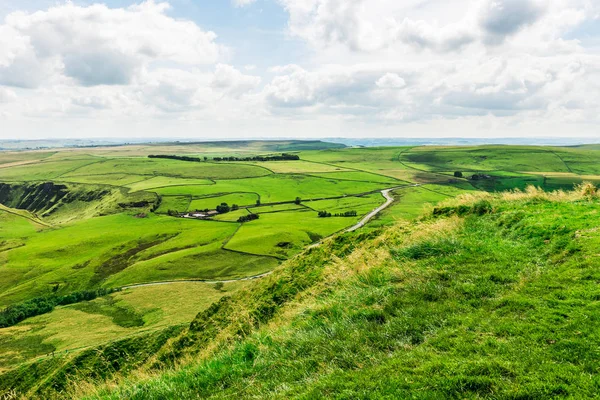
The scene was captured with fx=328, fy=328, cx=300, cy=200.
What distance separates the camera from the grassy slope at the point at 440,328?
8.26m

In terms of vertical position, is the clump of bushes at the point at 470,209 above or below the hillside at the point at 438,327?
above

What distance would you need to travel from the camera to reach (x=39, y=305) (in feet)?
290

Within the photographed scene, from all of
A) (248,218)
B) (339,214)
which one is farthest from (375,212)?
(248,218)

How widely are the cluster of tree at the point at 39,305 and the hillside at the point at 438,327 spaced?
3633 inches

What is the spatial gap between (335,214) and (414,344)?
14949 centimetres

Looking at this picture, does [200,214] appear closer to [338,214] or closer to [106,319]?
[338,214]

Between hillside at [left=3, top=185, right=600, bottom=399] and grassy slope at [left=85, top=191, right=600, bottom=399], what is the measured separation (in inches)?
1.7

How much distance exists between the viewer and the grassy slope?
8.26 metres

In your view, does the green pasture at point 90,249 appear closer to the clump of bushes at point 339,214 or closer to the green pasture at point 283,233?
the green pasture at point 283,233

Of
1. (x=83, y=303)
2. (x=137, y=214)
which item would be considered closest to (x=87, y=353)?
(x=83, y=303)

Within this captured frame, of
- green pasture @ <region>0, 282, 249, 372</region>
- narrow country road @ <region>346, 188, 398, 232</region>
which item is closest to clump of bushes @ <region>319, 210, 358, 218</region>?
narrow country road @ <region>346, 188, 398, 232</region>

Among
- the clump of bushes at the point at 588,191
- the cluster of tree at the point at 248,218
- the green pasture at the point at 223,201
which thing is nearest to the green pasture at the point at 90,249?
the cluster of tree at the point at 248,218

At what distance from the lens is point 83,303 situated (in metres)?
88.4

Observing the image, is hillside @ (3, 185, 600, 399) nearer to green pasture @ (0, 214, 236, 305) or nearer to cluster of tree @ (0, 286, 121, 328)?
cluster of tree @ (0, 286, 121, 328)
